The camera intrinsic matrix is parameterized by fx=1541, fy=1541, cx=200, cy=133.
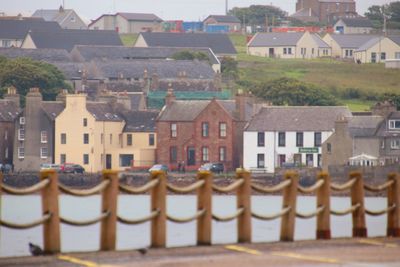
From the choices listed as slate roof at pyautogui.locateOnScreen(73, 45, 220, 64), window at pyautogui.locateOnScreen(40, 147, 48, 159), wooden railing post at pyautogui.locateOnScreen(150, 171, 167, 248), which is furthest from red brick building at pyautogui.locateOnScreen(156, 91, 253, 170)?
wooden railing post at pyautogui.locateOnScreen(150, 171, 167, 248)

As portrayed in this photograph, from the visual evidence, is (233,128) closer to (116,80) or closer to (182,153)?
(182,153)

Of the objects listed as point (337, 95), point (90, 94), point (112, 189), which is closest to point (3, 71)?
point (90, 94)

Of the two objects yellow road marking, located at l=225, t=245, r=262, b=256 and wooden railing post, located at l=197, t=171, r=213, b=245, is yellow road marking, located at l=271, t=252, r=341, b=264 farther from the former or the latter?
wooden railing post, located at l=197, t=171, r=213, b=245

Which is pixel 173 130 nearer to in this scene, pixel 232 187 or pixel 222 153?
pixel 222 153

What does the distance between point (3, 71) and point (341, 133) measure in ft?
141

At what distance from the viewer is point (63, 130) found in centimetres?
11019

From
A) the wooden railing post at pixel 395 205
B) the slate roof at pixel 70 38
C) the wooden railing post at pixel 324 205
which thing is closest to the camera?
the wooden railing post at pixel 324 205

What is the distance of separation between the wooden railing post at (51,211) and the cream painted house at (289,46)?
6645 inches

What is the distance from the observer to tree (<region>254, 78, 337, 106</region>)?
129m

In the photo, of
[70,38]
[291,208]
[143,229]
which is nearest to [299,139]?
[143,229]

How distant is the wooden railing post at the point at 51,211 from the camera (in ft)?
64.5

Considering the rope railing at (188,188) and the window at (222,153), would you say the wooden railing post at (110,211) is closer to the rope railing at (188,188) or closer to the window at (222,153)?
the rope railing at (188,188)

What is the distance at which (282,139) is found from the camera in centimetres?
10262

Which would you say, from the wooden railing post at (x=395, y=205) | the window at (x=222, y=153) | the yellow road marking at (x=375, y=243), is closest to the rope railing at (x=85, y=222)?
the yellow road marking at (x=375, y=243)
